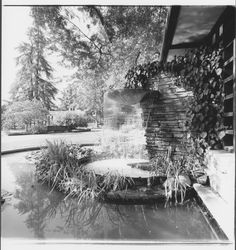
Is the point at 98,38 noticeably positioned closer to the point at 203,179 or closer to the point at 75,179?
the point at 75,179

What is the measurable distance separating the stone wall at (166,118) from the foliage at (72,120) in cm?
585

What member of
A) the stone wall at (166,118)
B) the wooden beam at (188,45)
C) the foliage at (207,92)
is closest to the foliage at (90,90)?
the stone wall at (166,118)

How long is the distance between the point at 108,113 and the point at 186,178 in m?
2.72

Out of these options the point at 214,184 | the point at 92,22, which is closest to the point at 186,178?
the point at 214,184

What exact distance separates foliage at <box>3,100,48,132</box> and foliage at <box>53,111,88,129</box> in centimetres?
78

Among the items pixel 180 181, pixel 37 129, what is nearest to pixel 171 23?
pixel 180 181

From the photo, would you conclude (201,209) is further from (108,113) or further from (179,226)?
(108,113)

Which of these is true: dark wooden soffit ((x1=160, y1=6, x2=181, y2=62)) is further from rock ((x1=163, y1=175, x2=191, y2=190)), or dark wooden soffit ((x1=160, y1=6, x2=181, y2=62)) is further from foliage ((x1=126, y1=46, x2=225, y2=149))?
rock ((x1=163, y1=175, x2=191, y2=190))

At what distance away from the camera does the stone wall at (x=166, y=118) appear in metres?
3.89

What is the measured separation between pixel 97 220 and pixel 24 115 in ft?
26.6

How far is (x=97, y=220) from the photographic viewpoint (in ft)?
7.55

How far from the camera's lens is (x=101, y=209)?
2.55m

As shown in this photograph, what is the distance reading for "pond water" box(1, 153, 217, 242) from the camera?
6.63ft
